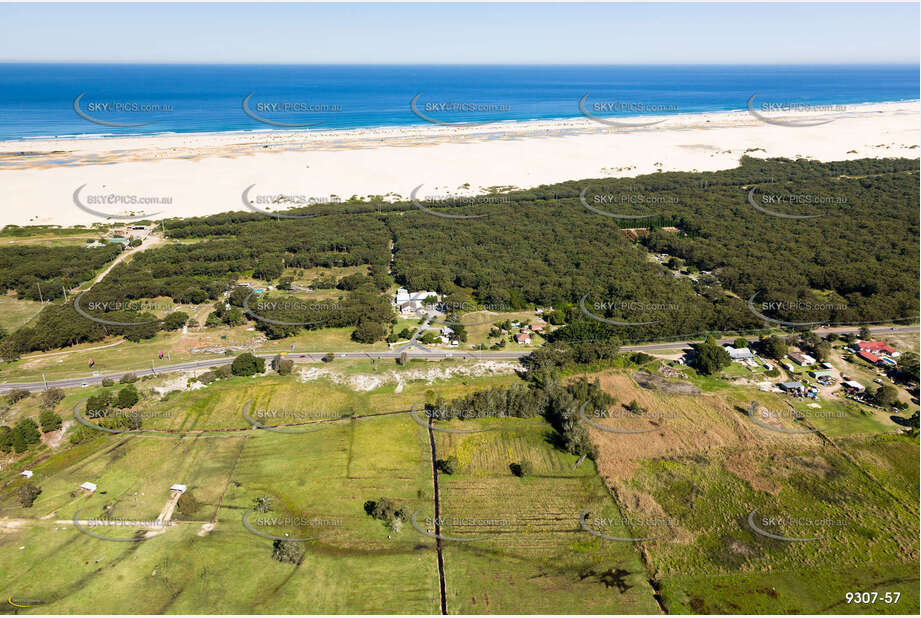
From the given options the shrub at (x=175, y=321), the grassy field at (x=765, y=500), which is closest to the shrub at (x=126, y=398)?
the shrub at (x=175, y=321)

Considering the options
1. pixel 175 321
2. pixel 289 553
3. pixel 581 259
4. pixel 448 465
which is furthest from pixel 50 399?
pixel 581 259

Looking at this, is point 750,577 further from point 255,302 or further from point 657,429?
point 255,302

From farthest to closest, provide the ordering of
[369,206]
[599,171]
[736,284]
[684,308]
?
1. [599,171]
2. [369,206]
3. [736,284]
4. [684,308]

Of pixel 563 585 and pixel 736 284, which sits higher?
pixel 736 284

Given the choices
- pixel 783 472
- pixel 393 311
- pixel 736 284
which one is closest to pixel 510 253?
pixel 393 311

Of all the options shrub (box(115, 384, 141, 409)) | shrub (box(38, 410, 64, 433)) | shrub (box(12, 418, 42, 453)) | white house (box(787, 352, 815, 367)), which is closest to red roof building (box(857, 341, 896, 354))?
white house (box(787, 352, 815, 367))

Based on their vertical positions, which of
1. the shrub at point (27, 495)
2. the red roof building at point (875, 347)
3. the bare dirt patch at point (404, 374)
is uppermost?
the red roof building at point (875, 347)

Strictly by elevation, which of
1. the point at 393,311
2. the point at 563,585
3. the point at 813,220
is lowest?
the point at 563,585

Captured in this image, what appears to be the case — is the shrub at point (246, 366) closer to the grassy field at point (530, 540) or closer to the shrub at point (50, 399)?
the shrub at point (50, 399)
